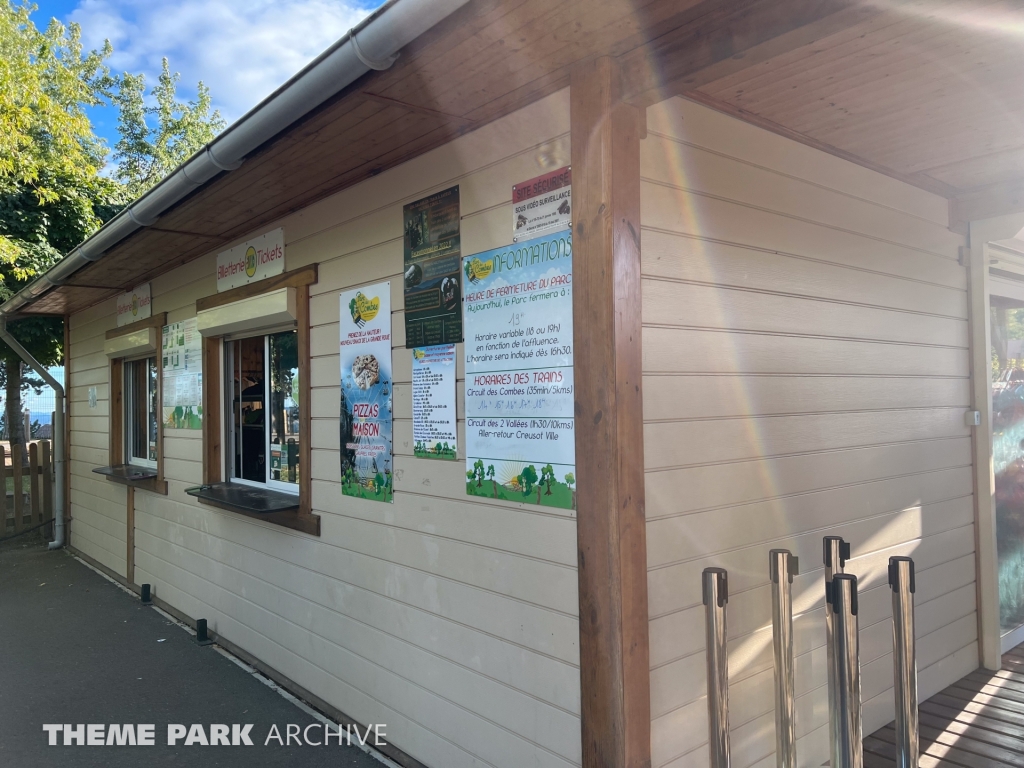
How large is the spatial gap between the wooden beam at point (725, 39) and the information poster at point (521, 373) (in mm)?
558

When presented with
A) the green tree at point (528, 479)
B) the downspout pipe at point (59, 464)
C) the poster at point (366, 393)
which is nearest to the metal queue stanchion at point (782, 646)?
the green tree at point (528, 479)

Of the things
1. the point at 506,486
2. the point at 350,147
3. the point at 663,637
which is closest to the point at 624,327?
the point at 506,486

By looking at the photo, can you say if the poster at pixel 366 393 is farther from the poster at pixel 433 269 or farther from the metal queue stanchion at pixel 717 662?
the metal queue stanchion at pixel 717 662

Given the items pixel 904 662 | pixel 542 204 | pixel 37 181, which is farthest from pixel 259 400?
pixel 37 181

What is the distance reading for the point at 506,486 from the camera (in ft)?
8.25

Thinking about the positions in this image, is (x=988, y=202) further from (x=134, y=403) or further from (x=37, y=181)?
(x=37, y=181)

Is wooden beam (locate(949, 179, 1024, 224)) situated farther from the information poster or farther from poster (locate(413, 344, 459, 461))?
poster (locate(413, 344, 459, 461))

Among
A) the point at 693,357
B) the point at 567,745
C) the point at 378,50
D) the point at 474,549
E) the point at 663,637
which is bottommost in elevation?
the point at 567,745

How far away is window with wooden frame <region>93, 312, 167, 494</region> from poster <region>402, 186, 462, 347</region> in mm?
3623

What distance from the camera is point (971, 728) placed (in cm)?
310

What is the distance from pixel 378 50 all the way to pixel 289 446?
287cm

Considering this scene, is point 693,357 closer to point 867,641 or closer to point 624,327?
point 624,327

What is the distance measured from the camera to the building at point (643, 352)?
208 centimetres

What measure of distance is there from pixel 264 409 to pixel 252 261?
1000mm
